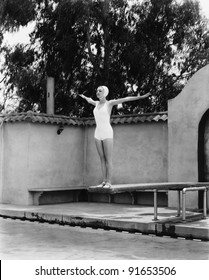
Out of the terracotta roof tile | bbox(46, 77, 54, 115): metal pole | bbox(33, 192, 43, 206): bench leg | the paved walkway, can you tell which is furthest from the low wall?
bbox(46, 77, 54, 115): metal pole

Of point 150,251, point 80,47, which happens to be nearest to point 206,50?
point 80,47

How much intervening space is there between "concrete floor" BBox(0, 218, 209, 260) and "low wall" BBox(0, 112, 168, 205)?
165 inches

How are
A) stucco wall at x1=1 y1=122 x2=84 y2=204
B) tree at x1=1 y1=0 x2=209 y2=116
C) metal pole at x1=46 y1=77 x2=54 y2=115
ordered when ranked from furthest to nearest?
tree at x1=1 y1=0 x2=209 y2=116
metal pole at x1=46 y1=77 x2=54 y2=115
stucco wall at x1=1 y1=122 x2=84 y2=204

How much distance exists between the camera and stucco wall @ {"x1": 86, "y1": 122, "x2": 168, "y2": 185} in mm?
14352

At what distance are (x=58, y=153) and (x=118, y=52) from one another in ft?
32.1

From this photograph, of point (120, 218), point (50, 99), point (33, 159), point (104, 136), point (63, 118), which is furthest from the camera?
point (50, 99)

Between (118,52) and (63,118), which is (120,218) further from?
(118,52)

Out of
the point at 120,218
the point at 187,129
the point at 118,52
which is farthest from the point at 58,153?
the point at 118,52

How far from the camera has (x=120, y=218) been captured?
35.6ft

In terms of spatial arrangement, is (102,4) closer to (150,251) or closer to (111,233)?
(111,233)

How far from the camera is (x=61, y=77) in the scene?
2367 cm

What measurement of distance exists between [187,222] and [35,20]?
15931mm

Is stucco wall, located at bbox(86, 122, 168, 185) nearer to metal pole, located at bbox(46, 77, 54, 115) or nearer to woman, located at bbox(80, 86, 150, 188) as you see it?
metal pole, located at bbox(46, 77, 54, 115)

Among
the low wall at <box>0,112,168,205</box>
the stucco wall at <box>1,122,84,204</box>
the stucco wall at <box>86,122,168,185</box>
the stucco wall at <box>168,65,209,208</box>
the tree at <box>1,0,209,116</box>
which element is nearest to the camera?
the stucco wall at <box>168,65,209,208</box>
